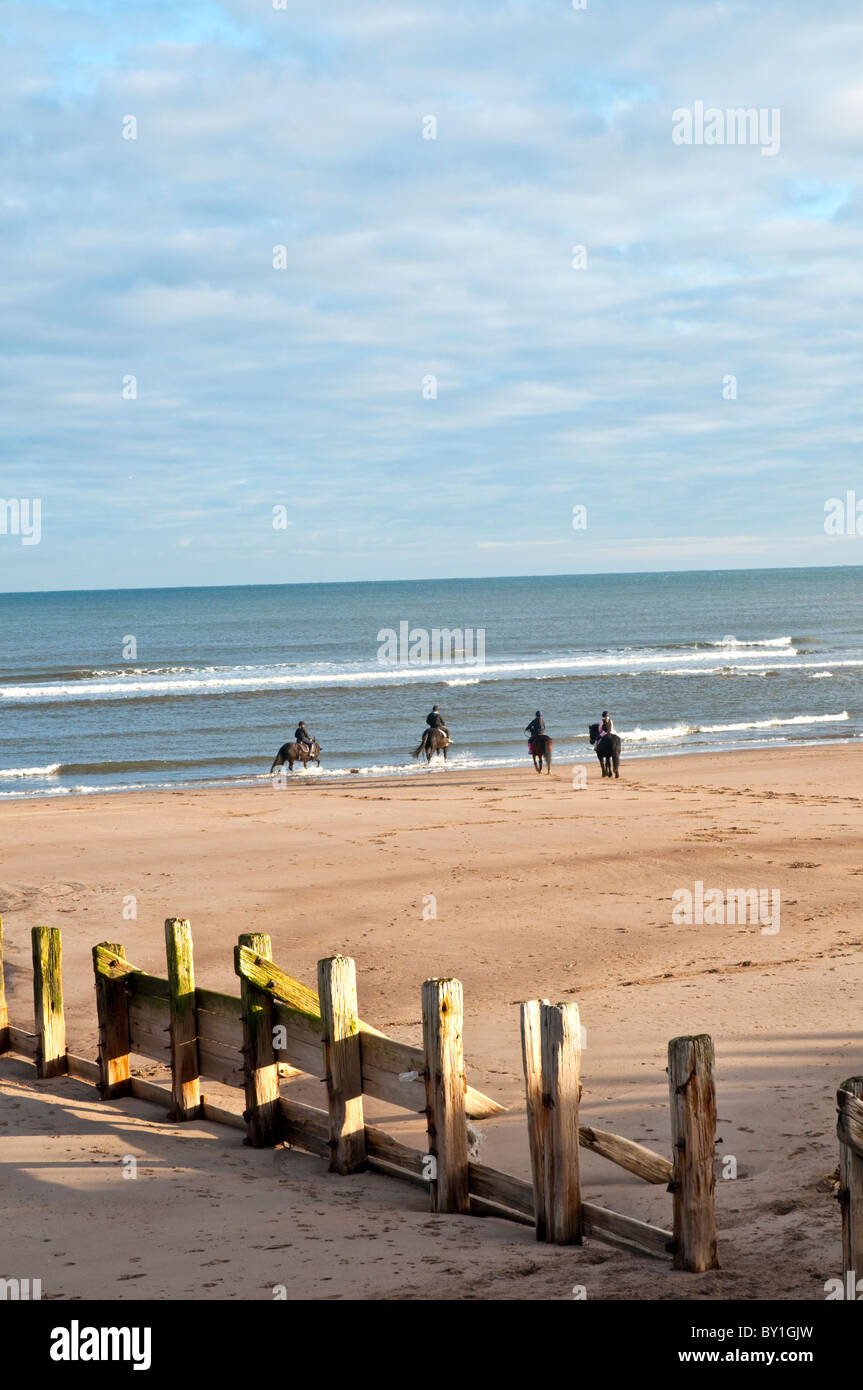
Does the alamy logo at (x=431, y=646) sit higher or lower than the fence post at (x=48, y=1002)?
higher

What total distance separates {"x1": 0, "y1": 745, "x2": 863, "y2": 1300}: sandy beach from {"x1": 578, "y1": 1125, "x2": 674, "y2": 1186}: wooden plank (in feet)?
1.32

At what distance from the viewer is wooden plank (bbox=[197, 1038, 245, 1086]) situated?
7.66 m

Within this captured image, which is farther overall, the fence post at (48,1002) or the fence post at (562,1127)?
the fence post at (48,1002)

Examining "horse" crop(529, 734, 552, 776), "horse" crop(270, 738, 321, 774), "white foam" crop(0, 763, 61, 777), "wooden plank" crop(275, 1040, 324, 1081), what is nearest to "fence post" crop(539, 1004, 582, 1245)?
"wooden plank" crop(275, 1040, 324, 1081)

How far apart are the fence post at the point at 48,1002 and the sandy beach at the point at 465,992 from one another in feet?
0.62

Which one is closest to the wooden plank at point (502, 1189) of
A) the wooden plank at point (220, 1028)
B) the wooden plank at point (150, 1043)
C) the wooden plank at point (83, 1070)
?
the wooden plank at point (220, 1028)

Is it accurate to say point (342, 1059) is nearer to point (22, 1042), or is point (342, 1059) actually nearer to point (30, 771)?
point (22, 1042)

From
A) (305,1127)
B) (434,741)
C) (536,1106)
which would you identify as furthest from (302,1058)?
(434,741)

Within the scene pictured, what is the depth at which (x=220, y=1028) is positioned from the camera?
777 cm

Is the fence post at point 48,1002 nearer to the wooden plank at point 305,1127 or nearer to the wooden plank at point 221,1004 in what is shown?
the wooden plank at point 221,1004

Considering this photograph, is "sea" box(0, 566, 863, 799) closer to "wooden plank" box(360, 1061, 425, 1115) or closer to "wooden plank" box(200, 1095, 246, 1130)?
"wooden plank" box(200, 1095, 246, 1130)

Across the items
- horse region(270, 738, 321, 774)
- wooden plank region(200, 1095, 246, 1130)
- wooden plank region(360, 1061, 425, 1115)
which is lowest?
wooden plank region(200, 1095, 246, 1130)

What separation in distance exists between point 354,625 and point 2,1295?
95.0m
